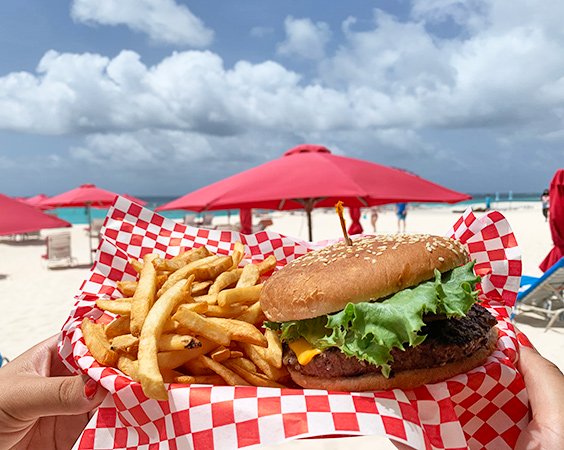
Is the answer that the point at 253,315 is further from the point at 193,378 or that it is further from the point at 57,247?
the point at 57,247

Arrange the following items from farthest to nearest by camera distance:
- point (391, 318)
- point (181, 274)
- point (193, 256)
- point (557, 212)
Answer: point (557, 212)
point (193, 256)
point (181, 274)
point (391, 318)

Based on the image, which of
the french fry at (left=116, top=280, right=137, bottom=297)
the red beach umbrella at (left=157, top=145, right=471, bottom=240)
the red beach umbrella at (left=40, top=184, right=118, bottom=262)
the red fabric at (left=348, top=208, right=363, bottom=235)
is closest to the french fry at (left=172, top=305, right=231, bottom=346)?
the french fry at (left=116, top=280, right=137, bottom=297)

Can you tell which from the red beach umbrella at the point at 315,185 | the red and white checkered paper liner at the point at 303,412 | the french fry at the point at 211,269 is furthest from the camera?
the red beach umbrella at the point at 315,185

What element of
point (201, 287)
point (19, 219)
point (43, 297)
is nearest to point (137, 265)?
point (201, 287)

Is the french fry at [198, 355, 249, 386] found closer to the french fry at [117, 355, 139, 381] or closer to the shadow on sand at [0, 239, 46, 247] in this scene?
the french fry at [117, 355, 139, 381]

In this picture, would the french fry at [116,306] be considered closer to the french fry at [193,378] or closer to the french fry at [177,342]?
the french fry at [177,342]

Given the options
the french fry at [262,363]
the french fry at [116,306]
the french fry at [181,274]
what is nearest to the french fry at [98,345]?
the french fry at [116,306]

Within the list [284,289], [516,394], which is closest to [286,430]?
[284,289]
